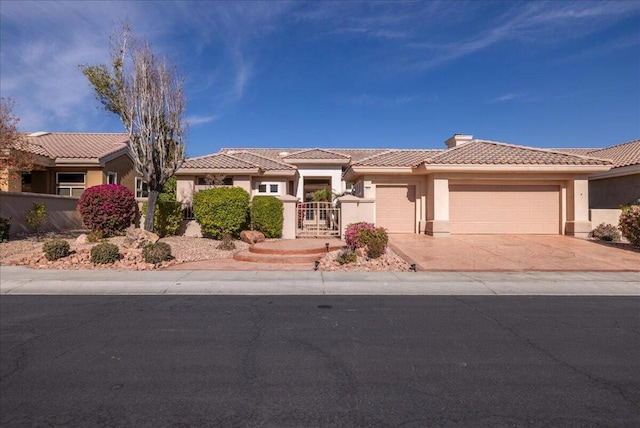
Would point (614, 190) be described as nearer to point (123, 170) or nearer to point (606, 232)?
point (606, 232)

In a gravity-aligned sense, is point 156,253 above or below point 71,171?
below

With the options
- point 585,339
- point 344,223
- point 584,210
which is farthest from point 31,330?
point 584,210

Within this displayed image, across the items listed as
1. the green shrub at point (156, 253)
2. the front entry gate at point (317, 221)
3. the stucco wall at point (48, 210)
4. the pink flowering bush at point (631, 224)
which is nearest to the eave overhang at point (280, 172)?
the front entry gate at point (317, 221)

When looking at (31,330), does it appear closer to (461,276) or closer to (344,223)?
(461,276)

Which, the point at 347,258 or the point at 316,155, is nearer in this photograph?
the point at 347,258

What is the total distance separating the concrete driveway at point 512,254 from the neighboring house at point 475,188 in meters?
1.38

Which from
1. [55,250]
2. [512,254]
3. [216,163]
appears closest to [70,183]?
[216,163]

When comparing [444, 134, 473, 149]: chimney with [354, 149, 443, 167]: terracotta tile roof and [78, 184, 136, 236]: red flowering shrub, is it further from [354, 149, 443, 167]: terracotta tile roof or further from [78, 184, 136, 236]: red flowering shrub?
[78, 184, 136, 236]: red flowering shrub

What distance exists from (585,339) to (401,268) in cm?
635

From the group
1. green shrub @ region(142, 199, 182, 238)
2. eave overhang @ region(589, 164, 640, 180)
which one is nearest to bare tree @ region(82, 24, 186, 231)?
green shrub @ region(142, 199, 182, 238)

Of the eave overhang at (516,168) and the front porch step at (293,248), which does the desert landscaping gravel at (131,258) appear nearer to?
the front porch step at (293,248)

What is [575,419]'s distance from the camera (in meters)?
3.68

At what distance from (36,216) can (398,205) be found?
629 inches

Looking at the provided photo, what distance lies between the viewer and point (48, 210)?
717 inches
